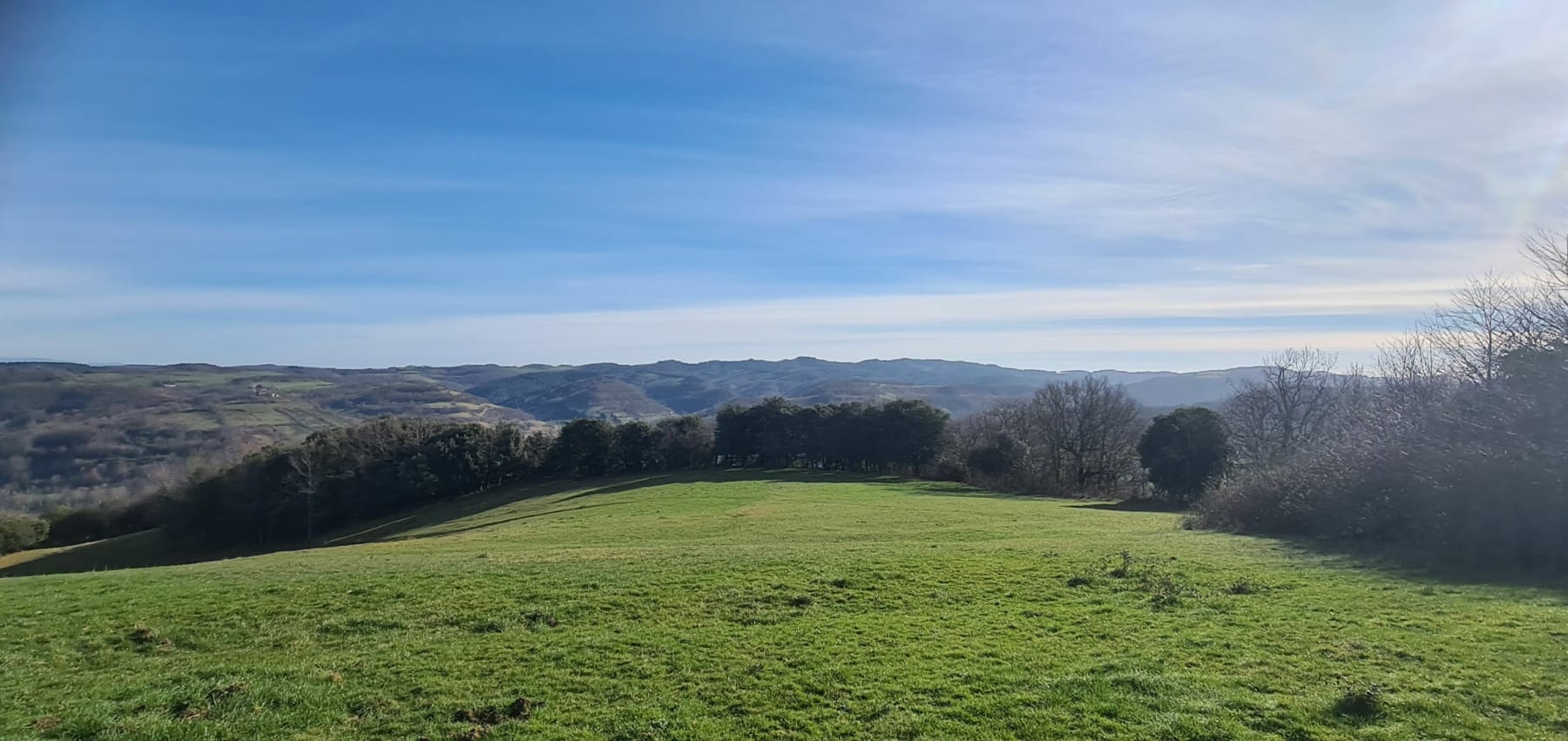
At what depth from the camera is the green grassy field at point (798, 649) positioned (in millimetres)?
9539

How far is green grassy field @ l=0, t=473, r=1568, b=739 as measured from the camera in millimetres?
9539

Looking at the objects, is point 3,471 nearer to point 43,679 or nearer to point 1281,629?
point 43,679

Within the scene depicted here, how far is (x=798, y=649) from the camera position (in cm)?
1263

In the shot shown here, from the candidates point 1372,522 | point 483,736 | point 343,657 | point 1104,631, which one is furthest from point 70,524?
point 1372,522

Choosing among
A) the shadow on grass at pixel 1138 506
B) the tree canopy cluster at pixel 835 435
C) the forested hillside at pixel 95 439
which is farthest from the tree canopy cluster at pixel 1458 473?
the forested hillside at pixel 95 439

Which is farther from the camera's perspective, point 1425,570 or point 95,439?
point 95,439

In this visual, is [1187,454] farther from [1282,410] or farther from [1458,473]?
[1458,473]

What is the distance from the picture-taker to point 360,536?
58.3m

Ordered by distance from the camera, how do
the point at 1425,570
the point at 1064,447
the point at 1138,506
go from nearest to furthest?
the point at 1425,570, the point at 1138,506, the point at 1064,447

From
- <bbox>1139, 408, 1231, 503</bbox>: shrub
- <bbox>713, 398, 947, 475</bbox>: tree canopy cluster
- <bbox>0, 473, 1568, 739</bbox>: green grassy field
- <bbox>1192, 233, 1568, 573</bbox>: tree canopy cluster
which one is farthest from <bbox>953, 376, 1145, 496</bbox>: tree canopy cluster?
<bbox>0, 473, 1568, 739</bbox>: green grassy field

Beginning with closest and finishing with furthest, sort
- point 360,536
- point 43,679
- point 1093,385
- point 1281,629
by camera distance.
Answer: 1. point 43,679
2. point 1281,629
3. point 360,536
4. point 1093,385

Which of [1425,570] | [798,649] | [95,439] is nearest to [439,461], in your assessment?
[798,649]

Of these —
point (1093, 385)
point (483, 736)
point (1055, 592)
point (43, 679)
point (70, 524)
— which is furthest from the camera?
point (1093, 385)

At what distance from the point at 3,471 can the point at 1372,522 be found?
190667mm
